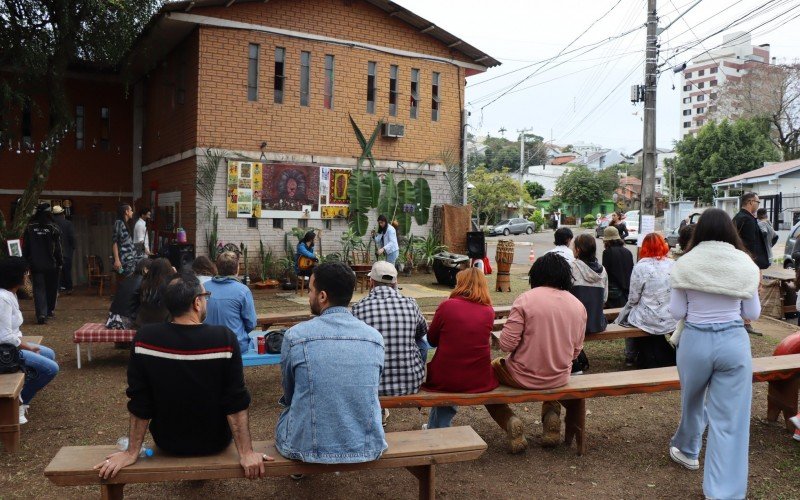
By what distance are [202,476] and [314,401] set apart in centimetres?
69

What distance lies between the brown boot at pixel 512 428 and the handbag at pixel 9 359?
3.75 meters

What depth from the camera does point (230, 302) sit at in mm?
5828

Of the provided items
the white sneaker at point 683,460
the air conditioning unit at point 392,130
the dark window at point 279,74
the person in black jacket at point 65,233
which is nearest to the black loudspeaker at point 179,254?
the person in black jacket at point 65,233

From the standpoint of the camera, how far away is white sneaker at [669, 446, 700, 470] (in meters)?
4.66

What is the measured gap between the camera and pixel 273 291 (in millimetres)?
14516

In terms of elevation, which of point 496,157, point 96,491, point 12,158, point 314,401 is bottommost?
point 96,491

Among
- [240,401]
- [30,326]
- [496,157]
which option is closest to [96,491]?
[240,401]

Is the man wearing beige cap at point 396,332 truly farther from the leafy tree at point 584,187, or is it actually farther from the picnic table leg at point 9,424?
the leafy tree at point 584,187

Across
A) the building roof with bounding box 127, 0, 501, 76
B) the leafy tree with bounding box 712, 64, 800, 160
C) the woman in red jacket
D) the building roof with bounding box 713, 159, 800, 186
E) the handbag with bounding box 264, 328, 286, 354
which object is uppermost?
the leafy tree with bounding box 712, 64, 800, 160

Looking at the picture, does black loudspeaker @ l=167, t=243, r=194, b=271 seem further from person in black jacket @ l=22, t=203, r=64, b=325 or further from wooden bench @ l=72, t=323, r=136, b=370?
wooden bench @ l=72, t=323, r=136, b=370

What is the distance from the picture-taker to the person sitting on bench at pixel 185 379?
3.15m

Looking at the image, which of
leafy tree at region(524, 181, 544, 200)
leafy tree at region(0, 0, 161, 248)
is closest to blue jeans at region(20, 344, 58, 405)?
leafy tree at region(0, 0, 161, 248)

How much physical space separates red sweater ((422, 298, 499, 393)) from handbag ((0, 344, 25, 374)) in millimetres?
3204

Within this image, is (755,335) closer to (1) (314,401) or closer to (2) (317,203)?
(1) (314,401)
